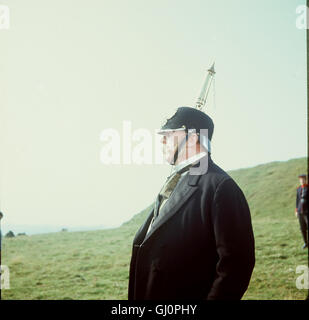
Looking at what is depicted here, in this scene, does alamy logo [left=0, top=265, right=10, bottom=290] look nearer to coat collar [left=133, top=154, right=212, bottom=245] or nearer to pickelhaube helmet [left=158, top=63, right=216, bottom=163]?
coat collar [left=133, top=154, right=212, bottom=245]

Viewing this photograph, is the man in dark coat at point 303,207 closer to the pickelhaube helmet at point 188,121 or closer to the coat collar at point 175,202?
the pickelhaube helmet at point 188,121

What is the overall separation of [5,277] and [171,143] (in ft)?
33.2

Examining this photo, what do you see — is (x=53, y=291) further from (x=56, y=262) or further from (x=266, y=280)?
(x=266, y=280)

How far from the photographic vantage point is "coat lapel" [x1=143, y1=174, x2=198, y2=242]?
6.99ft

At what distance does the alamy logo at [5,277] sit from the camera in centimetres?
913

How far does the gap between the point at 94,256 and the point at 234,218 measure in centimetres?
1097

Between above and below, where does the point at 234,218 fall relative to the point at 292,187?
above

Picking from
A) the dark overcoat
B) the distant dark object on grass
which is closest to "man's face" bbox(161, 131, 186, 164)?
the dark overcoat

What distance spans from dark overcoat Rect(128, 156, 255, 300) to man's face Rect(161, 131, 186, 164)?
278 mm

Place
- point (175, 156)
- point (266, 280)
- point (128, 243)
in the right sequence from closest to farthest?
point (175, 156)
point (266, 280)
point (128, 243)

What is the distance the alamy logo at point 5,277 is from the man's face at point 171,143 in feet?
28.5

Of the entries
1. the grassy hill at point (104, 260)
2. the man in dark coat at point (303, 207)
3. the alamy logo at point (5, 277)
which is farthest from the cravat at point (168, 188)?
the alamy logo at point (5, 277)
